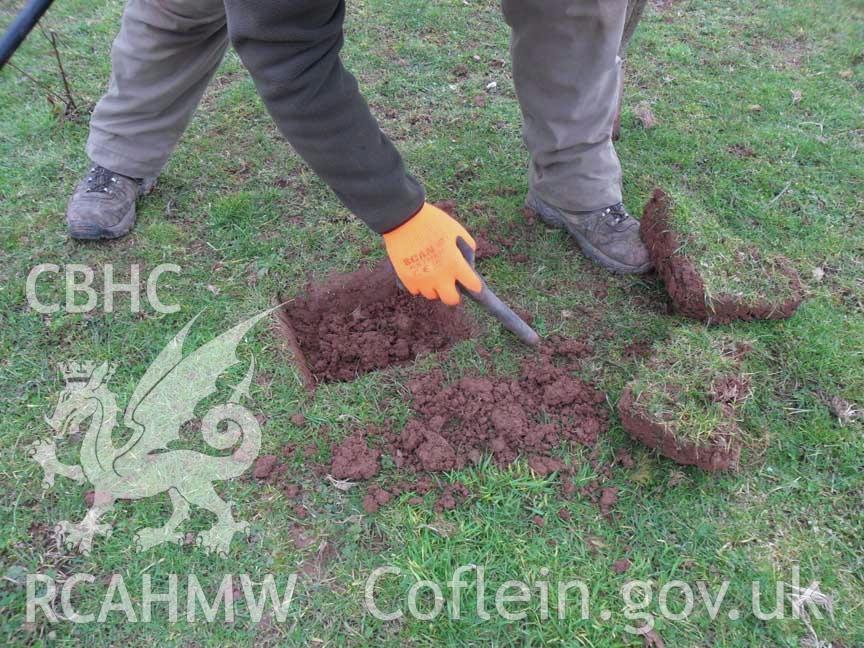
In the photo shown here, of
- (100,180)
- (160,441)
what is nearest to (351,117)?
(160,441)

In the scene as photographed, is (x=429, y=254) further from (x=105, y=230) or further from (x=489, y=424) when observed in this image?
(x=105, y=230)

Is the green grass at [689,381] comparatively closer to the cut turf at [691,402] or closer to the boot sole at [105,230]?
the cut turf at [691,402]

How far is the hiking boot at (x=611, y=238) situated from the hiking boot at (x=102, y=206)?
Result: 203 centimetres

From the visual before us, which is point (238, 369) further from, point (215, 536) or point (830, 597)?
point (830, 597)

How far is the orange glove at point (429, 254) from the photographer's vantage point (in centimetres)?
184

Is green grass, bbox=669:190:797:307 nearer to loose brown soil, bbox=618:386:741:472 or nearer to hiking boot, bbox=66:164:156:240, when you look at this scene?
loose brown soil, bbox=618:386:741:472

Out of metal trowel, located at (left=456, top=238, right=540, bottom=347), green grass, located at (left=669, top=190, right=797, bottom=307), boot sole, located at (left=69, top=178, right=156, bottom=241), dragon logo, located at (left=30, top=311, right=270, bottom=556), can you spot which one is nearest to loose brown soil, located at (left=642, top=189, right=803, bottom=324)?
green grass, located at (left=669, top=190, right=797, bottom=307)

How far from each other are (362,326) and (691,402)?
1.27m

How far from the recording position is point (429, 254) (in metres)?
1.85

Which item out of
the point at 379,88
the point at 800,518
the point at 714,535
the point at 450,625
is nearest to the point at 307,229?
the point at 379,88

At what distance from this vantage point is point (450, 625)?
1599 mm

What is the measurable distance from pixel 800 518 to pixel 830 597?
238 mm

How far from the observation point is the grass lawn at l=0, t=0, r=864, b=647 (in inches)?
65.2

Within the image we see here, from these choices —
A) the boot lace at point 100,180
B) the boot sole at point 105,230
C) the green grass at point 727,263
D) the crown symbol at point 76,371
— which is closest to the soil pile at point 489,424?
the green grass at point 727,263
